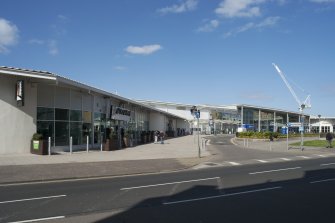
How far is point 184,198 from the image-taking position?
11.1 m

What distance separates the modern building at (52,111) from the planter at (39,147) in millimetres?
393

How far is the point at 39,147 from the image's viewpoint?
25453 millimetres

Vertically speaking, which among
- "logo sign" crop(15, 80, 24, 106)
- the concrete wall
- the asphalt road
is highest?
"logo sign" crop(15, 80, 24, 106)

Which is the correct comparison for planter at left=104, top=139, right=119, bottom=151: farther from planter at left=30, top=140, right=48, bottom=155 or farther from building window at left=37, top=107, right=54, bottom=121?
planter at left=30, top=140, right=48, bottom=155

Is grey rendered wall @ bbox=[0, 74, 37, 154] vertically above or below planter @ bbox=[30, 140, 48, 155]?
above

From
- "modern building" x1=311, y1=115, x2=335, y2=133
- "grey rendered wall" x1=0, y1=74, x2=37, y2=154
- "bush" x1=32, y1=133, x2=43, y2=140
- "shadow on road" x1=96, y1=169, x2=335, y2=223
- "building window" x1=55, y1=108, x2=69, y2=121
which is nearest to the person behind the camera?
"shadow on road" x1=96, y1=169, x2=335, y2=223

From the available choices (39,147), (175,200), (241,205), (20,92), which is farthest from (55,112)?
(241,205)

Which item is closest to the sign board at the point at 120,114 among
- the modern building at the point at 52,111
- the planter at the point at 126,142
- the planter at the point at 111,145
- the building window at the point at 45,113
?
the modern building at the point at 52,111

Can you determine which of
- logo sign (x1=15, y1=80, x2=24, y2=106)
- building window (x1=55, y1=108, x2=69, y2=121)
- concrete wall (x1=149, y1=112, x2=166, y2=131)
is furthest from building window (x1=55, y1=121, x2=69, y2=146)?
concrete wall (x1=149, y1=112, x2=166, y2=131)

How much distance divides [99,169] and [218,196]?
847 cm

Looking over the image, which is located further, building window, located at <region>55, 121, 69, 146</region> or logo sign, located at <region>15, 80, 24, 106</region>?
building window, located at <region>55, 121, 69, 146</region>

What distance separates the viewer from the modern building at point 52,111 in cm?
2455

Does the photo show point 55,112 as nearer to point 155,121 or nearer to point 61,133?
point 61,133

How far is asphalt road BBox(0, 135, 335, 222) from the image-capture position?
348 inches
